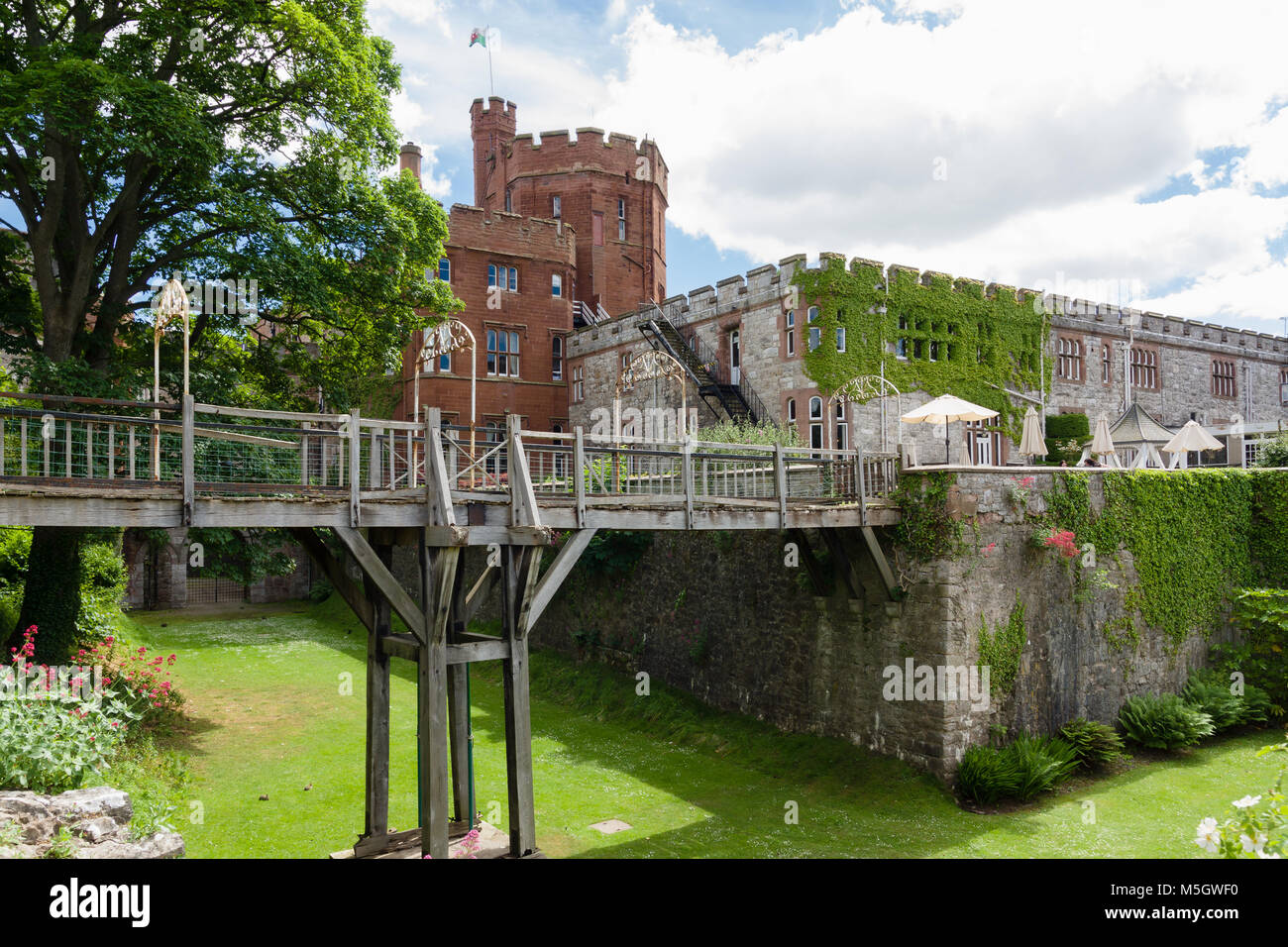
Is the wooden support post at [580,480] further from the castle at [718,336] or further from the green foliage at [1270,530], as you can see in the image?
the green foliage at [1270,530]

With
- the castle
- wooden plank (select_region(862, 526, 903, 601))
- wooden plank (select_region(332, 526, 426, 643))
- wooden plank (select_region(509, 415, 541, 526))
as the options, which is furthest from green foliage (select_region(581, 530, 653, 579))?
wooden plank (select_region(332, 526, 426, 643))

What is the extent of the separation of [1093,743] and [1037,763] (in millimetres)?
1789

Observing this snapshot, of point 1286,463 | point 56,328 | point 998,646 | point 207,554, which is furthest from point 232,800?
point 1286,463

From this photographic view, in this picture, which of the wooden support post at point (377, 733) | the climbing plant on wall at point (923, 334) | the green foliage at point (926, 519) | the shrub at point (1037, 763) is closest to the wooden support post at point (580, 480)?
the wooden support post at point (377, 733)

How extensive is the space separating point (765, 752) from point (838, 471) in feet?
17.6

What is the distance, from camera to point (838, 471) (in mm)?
15195

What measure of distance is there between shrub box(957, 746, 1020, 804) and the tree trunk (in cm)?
1545

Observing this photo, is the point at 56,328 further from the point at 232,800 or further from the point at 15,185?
the point at 232,800

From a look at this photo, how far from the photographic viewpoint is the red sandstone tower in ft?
135

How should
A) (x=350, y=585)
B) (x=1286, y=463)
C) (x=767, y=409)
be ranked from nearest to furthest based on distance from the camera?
(x=350, y=585) < (x=1286, y=463) < (x=767, y=409)

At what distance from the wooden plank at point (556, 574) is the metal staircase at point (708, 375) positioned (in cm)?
1762

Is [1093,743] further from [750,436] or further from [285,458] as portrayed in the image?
Result: [285,458]

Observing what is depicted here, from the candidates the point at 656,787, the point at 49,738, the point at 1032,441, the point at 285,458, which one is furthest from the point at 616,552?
the point at 49,738

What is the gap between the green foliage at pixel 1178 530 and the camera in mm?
16391
